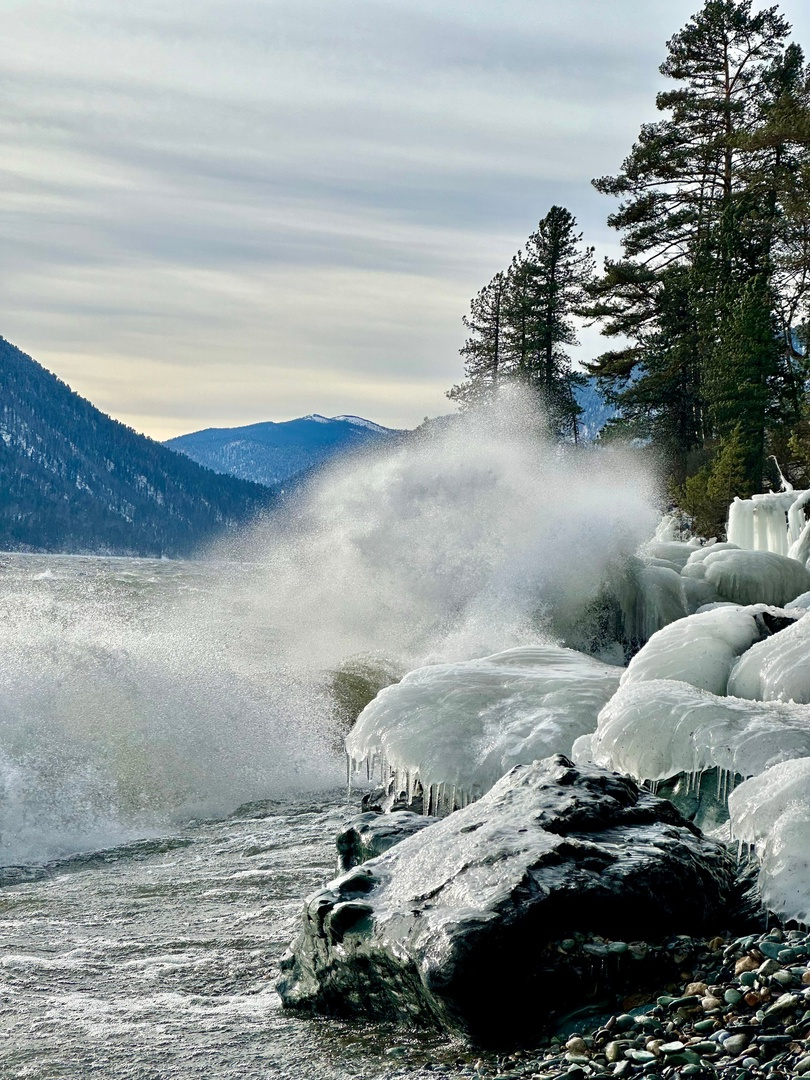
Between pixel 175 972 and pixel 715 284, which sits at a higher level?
pixel 715 284

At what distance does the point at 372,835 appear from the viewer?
281 inches

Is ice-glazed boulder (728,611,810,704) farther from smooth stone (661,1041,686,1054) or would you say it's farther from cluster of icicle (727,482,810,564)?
cluster of icicle (727,482,810,564)

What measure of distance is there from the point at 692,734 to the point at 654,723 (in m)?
0.34

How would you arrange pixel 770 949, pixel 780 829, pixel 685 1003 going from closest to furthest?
pixel 685 1003, pixel 770 949, pixel 780 829

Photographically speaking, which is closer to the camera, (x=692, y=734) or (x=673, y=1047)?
(x=673, y=1047)

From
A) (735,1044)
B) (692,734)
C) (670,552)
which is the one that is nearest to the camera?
(735,1044)

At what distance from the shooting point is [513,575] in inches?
736

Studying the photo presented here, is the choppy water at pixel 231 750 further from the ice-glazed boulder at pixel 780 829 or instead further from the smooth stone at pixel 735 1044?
the ice-glazed boulder at pixel 780 829

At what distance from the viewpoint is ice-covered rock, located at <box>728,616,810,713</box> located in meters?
8.31

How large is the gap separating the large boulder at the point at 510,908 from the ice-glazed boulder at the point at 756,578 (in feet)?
43.4

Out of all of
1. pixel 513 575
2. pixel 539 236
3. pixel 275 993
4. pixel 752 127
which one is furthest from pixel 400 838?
pixel 539 236

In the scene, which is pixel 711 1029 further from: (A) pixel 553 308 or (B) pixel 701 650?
(A) pixel 553 308

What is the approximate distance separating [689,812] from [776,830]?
54.0 inches

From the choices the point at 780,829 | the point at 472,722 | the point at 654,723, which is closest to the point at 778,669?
the point at 654,723
